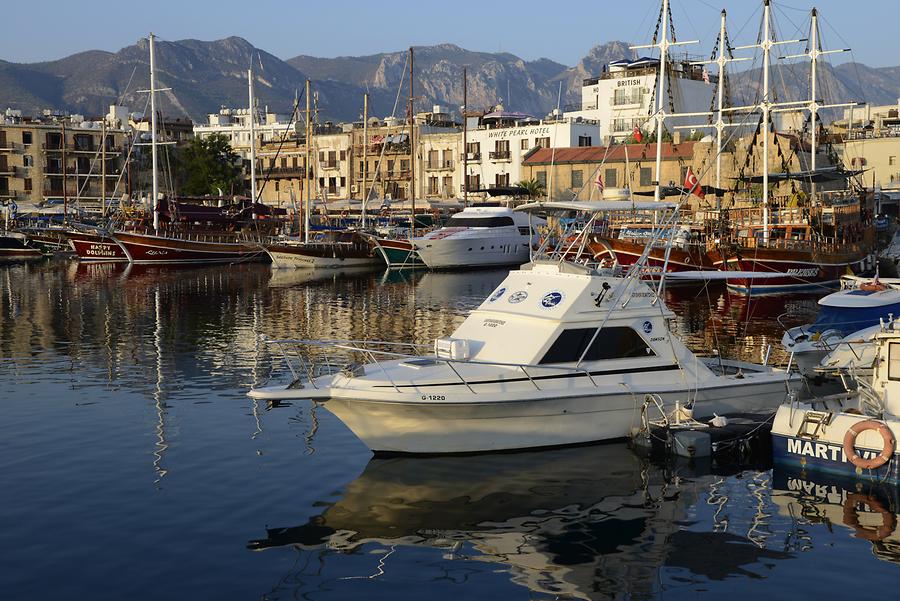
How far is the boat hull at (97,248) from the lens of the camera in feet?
250

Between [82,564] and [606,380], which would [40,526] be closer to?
[82,564]

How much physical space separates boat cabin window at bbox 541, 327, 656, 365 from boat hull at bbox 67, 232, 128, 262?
61.5 meters

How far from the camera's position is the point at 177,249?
76375 mm

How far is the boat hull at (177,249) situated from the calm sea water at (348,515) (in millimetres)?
48495

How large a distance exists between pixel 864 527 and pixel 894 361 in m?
4.36

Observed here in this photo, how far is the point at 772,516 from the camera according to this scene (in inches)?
692

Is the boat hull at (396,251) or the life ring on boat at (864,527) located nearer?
the life ring on boat at (864,527)

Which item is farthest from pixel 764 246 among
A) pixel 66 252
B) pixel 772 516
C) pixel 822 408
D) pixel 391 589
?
pixel 66 252

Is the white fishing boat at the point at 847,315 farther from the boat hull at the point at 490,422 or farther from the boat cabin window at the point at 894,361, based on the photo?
the boat hull at the point at 490,422

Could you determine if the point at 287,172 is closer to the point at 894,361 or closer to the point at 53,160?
the point at 53,160

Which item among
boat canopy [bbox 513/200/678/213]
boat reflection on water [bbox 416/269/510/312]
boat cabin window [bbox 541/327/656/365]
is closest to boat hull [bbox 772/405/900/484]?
boat cabin window [bbox 541/327/656/365]

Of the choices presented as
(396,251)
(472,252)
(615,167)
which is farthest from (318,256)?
(615,167)

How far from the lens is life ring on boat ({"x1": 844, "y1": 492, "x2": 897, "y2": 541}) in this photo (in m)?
16.6

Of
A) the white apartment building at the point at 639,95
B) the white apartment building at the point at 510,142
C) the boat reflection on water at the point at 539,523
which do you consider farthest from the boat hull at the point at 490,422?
the white apartment building at the point at 639,95
